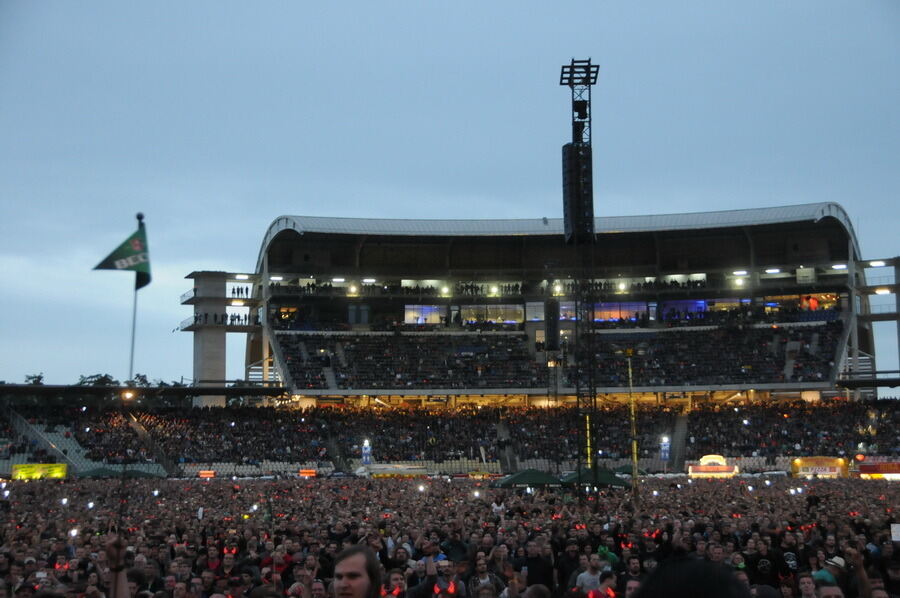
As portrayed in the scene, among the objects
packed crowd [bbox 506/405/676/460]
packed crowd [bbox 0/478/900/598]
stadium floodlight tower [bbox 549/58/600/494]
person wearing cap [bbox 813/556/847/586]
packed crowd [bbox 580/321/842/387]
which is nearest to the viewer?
person wearing cap [bbox 813/556/847/586]

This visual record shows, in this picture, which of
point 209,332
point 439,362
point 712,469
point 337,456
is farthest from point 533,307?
point 712,469

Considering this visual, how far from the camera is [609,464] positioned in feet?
178

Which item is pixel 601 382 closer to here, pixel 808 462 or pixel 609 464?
pixel 609 464

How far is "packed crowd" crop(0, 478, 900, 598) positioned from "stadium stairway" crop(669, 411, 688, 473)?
1056 inches

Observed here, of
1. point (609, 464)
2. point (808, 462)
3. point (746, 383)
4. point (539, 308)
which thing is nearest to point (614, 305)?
point (539, 308)

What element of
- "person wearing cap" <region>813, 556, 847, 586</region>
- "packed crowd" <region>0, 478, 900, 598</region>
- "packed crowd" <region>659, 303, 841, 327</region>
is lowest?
"packed crowd" <region>0, 478, 900, 598</region>

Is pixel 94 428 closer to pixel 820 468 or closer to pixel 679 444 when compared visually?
pixel 679 444

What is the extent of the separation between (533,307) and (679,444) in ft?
57.2

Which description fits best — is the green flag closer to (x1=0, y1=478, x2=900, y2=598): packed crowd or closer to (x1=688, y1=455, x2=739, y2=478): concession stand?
(x1=0, y1=478, x2=900, y2=598): packed crowd

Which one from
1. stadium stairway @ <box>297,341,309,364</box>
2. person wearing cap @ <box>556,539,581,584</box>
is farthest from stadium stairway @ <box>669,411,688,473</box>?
person wearing cap @ <box>556,539,581,584</box>

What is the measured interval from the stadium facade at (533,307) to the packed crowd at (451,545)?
117 ft

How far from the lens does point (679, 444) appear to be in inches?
2266

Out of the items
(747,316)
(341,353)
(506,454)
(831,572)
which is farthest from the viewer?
(747,316)

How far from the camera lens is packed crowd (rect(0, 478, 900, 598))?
32.8 feet
